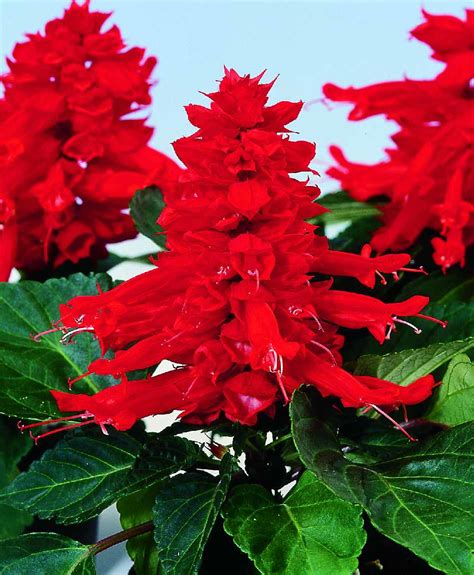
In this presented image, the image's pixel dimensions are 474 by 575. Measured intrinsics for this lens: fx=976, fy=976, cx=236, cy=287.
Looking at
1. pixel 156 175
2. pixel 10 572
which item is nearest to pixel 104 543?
pixel 10 572

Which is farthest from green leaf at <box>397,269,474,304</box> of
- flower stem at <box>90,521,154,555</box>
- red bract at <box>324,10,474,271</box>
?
flower stem at <box>90,521,154,555</box>

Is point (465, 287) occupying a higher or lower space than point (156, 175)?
lower

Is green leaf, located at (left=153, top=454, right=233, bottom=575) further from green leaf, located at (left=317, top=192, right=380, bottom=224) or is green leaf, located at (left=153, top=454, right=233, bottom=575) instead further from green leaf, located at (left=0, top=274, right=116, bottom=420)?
green leaf, located at (left=317, top=192, right=380, bottom=224)

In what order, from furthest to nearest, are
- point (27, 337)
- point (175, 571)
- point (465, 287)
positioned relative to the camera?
1. point (465, 287)
2. point (27, 337)
3. point (175, 571)

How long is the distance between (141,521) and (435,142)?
332mm

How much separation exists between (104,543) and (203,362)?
→ 0.39ft

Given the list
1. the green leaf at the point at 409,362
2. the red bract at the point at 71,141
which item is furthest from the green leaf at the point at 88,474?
the red bract at the point at 71,141

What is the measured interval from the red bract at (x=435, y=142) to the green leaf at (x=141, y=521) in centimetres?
27

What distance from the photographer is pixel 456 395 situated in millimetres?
516

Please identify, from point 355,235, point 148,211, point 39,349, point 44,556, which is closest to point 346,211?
point 355,235

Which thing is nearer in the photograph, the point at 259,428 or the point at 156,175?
the point at 259,428

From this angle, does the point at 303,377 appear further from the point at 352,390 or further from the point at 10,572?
the point at 10,572

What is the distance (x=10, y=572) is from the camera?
486mm

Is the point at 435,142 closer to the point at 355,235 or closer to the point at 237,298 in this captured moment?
the point at 355,235
